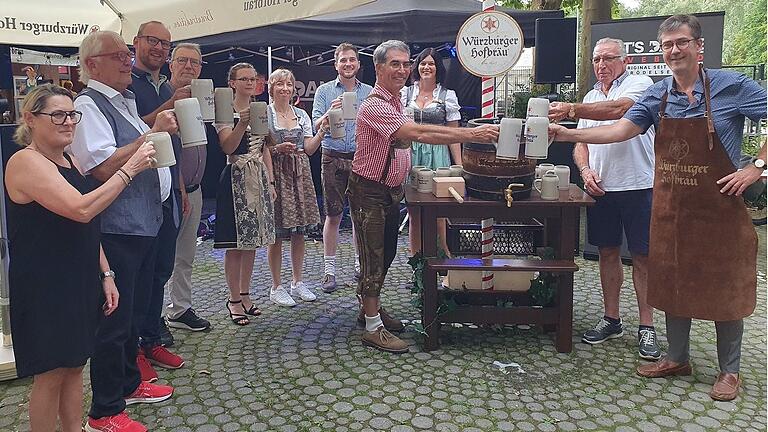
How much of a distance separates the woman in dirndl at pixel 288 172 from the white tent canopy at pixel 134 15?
970mm

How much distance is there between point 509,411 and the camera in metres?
3.10

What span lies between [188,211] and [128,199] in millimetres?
1159

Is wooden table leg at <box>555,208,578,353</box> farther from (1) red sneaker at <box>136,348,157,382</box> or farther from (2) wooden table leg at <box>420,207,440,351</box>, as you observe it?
(1) red sneaker at <box>136,348,157,382</box>

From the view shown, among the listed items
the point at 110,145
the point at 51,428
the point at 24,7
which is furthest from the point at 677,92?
the point at 24,7

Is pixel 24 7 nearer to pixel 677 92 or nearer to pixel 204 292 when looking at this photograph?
pixel 204 292

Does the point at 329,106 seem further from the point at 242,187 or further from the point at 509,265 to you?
the point at 509,265

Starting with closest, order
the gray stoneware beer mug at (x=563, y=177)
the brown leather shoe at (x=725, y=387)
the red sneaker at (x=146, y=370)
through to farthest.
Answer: the brown leather shoe at (x=725, y=387)
the red sneaker at (x=146, y=370)
the gray stoneware beer mug at (x=563, y=177)

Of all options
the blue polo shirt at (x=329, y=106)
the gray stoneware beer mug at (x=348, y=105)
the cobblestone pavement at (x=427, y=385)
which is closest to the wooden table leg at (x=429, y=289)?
the cobblestone pavement at (x=427, y=385)

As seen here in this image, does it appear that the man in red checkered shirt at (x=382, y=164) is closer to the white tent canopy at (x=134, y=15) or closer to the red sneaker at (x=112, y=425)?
the white tent canopy at (x=134, y=15)

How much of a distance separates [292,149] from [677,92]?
8.17 ft

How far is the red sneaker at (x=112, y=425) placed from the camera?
280 centimetres

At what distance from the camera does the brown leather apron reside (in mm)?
3070

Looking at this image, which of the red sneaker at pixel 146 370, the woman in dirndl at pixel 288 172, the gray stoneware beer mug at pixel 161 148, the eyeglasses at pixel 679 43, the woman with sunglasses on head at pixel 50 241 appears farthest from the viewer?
the woman in dirndl at pixel 288 172

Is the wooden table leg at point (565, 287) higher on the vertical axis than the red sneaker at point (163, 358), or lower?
higher
